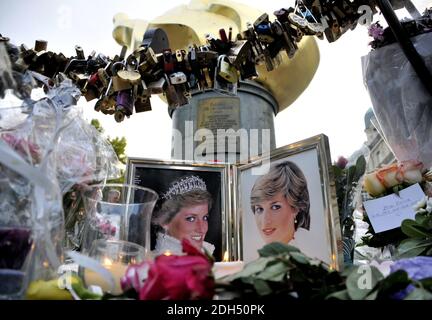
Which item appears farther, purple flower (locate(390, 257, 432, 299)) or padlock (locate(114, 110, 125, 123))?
padlock (locate(114, 110, 125, 123))

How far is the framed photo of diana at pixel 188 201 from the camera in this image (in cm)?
109

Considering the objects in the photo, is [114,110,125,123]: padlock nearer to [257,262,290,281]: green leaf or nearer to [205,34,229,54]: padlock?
[205,34,229,54]: padlock

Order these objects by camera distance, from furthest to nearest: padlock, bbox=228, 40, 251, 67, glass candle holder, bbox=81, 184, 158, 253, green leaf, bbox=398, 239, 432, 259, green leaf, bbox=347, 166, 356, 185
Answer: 1. green leaf, bbox=347, 166, 356, 185
2. padlock, bbox=228, 40, 251, 67
3. green leaf, bbox=398, 239, 432, 259
4. glass candle holder, bbox=81, 184, 158, 253

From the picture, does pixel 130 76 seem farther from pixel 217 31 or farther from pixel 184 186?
pixel 217 31

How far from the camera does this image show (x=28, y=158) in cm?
59

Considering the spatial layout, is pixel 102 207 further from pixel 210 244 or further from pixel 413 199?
pixel 413 199

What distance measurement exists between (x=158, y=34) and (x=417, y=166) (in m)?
1.02

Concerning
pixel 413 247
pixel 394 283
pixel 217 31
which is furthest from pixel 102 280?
pixel 217 31

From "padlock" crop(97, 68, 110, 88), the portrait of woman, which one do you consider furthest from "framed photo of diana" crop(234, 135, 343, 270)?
"padlock" crop(97, 68, 110, 88)

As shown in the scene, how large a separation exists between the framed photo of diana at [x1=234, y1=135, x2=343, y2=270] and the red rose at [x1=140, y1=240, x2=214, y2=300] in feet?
1.86

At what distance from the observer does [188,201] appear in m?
1.14

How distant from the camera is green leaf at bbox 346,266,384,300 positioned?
43 cm

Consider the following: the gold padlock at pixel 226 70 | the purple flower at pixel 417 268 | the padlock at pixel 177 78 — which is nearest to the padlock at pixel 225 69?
the gold padlock at pixel 226 70

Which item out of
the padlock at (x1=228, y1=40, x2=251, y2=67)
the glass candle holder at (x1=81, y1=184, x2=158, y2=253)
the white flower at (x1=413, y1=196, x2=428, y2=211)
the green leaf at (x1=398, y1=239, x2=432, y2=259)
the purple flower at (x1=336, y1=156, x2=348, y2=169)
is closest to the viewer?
the glass candle holder at (x1=81, y1=184, x2=158, y2=253)
